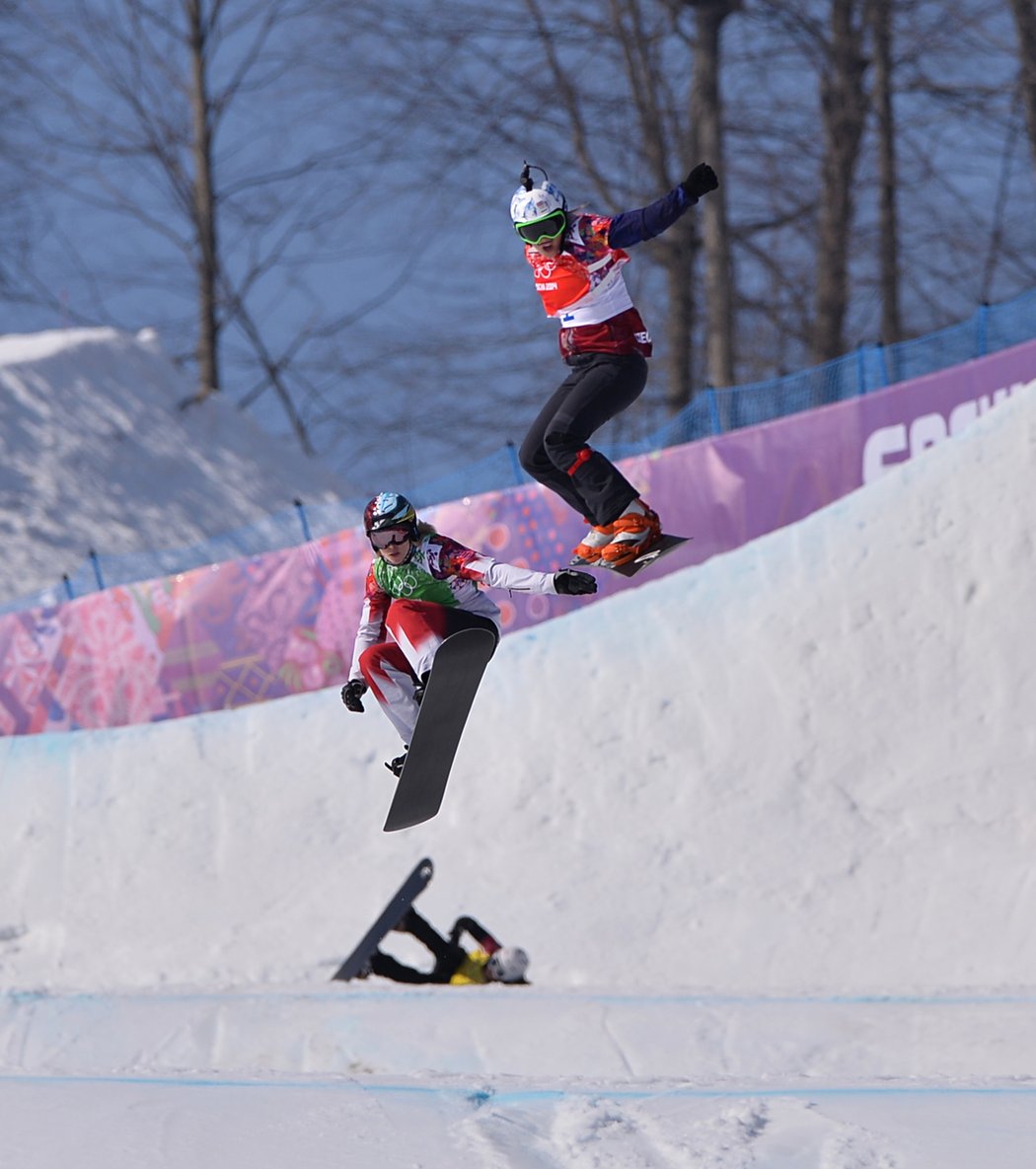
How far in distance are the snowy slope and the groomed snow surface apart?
7524 mm

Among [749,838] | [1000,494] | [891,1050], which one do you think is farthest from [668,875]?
[1000,494]

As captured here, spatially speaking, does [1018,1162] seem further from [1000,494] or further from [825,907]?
[1000,494]

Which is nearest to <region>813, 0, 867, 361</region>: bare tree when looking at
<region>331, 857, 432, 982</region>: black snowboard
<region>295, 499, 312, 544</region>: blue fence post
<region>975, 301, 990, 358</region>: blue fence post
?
<region>975, 301, 990, 358</region>: blue fence post

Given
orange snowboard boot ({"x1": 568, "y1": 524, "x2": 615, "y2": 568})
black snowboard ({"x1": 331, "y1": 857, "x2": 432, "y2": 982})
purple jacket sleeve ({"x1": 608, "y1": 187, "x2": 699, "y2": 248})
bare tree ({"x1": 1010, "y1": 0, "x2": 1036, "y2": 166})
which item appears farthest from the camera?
bare tree ({"x1": 1010, "y1": 0, "x2": 1036, "y2": 166})

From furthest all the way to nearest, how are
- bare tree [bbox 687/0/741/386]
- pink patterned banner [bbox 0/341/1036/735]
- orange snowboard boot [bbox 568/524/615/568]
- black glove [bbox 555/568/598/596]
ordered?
bare tree [bbox 687/0/741/386]
pink patterned banner [bbox 0/341/1036/735]
orange snowboard boot [bbox 568/524/615/568]
black glove [bbox 555/568/598/596]

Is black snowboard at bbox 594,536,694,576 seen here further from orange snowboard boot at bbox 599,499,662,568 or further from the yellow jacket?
the yellow jacket

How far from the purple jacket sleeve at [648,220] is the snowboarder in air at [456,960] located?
22.8 ft

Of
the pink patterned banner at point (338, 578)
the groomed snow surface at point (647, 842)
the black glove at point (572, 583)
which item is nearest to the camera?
the black glove at point (572, 583)

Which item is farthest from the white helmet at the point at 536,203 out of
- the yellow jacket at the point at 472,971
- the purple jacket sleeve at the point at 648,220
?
the yellow jacket at the point at 472,971

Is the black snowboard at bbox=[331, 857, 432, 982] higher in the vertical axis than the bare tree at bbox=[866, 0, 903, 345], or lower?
lower

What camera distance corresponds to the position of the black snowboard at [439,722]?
6.86 meters

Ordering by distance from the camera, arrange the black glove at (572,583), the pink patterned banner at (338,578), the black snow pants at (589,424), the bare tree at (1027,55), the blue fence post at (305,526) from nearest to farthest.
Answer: the black glove at (572,583), the black snow pants at (589,424), the pink patterned banner at (338,578), the blue fence post at (305,526), the bare tree at (1027,55)

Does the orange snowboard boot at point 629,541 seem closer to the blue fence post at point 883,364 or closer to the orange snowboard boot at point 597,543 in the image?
the orange snowboard boot at point 597,543

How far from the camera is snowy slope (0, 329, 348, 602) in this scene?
23297 mm
